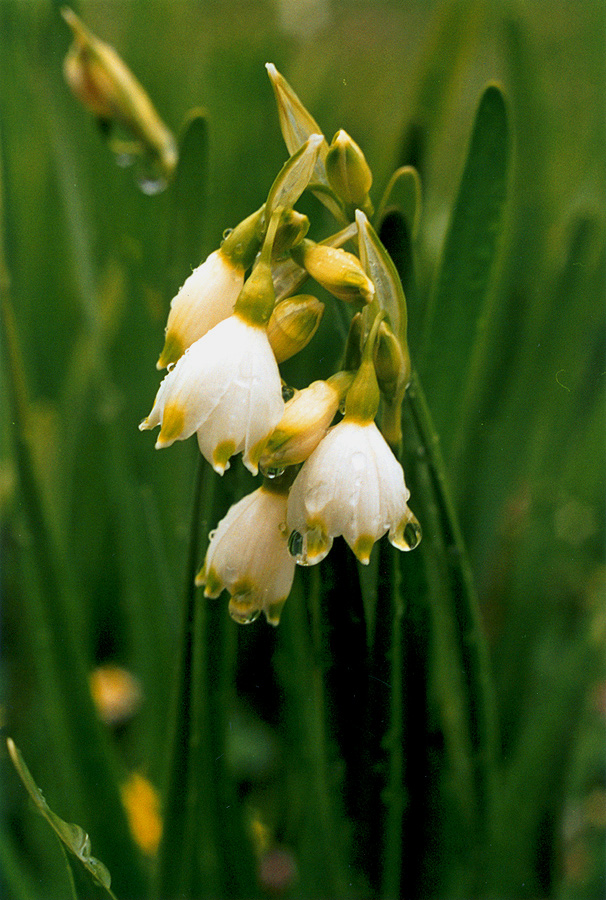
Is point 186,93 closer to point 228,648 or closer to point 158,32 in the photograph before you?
point 158,32

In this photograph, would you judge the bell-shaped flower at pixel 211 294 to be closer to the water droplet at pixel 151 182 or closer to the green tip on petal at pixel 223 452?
the green tip on petal at pixel 223 452

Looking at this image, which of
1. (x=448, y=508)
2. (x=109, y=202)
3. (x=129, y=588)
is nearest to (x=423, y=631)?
(x=448, y=508)

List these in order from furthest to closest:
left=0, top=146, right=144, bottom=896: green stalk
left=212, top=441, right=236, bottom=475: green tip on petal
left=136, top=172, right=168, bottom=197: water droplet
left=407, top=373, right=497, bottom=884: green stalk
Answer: left=136, top=172, right=168, bottom=197: water droplet, left=0, top=146, right=144, bottom=896: green stalk, left=407, top=373, right=497, bottom=884: green stalk, left=212, top=441, right=236, bottom=475: green tip on petal

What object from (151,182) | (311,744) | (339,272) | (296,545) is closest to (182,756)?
(311,744)

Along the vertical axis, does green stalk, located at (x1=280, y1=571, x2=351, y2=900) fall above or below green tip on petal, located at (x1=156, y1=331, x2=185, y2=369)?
below

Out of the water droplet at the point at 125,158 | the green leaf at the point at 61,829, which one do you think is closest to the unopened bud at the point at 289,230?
the green leaf at the point at 61,829

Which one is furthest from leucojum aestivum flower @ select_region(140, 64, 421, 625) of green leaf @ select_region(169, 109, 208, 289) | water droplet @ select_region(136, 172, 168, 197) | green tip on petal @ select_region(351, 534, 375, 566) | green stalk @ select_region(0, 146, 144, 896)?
water droplet @ select_region(136, 172, 168, 197)

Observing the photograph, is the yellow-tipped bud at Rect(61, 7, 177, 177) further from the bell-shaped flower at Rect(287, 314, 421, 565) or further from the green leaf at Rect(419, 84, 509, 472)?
the bell-shaped flower at Rect(287, 314, 421, 565)
